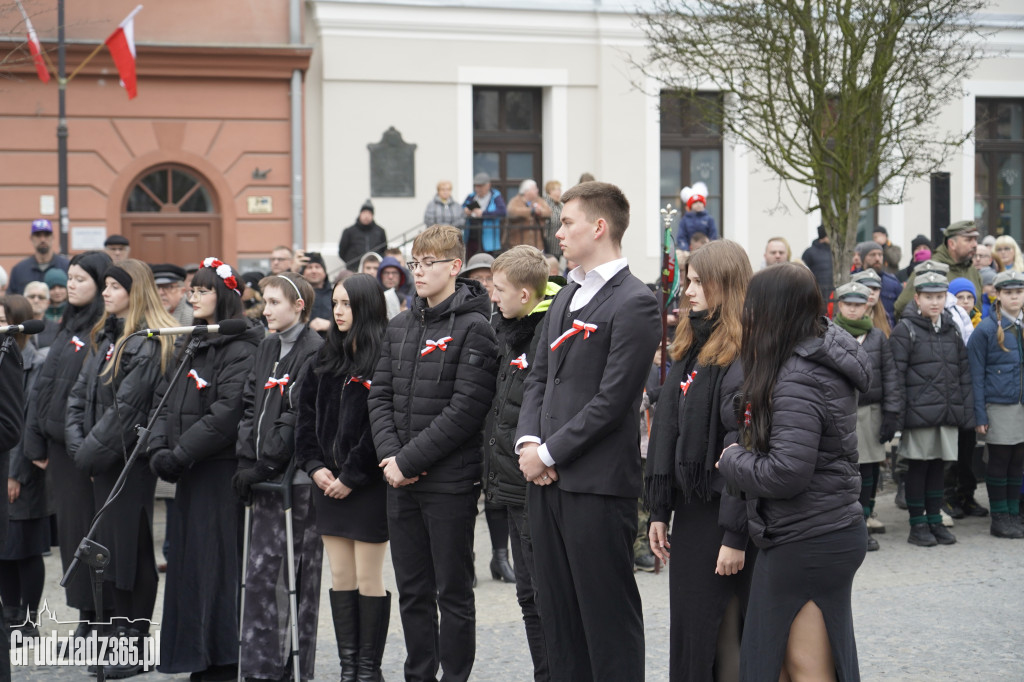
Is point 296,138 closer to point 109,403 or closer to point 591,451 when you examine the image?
point 109,403

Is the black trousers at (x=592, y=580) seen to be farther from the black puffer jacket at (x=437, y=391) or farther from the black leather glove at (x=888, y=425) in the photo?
the black leather glove at (x=888, y=425)

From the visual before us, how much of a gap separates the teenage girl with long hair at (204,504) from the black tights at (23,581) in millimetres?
1367

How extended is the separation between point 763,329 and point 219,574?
340 cm

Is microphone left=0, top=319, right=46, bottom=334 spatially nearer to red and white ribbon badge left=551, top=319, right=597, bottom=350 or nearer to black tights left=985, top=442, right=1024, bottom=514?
red and white ribbon badge left=551, top=319, right=597, bottom=350

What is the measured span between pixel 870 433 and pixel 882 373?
0.46m

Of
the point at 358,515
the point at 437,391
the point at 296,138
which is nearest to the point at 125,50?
the point at 296,138

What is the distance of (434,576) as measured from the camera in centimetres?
579

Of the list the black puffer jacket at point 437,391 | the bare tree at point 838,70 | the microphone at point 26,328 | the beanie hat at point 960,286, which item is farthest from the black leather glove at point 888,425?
the microphone at point 26,328

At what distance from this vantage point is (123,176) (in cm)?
1781

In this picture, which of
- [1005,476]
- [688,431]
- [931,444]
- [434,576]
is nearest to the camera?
[688,431]

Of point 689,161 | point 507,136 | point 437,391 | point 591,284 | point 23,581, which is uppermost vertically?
point 507,136

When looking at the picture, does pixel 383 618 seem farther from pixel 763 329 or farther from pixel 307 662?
pixel 763 329

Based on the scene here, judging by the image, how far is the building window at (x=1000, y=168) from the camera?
2183cm

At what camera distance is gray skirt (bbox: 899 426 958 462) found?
927 cm
